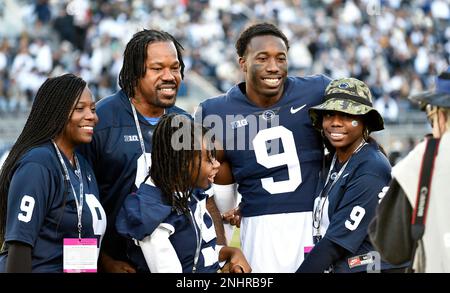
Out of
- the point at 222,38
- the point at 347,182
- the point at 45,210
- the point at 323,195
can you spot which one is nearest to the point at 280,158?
the point at 323,195

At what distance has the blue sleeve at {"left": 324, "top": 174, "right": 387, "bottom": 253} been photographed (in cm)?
473

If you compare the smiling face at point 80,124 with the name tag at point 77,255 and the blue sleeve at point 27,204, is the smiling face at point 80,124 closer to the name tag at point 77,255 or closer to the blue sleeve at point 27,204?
the blue sleeve at point 27,204

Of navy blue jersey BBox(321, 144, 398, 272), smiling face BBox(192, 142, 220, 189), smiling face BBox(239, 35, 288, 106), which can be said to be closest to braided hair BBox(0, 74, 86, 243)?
smiling face BBox(192, 142, 220, 189)

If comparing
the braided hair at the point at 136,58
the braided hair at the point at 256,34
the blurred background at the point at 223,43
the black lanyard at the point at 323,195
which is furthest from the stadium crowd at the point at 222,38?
the black lanyard at the point at 323,195

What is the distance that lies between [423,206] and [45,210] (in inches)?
72.9

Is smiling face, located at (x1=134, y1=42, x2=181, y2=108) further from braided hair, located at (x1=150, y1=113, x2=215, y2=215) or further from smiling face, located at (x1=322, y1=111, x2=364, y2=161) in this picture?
smiling face, located at (x1=322, y1=111, x2=364, y2=161)

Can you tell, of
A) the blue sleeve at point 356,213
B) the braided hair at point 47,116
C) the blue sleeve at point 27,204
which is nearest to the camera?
the blue sleeve at point 27,204

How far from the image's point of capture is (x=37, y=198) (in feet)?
14.4

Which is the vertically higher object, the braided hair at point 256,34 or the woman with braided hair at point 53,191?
the braided hair at point 256,34

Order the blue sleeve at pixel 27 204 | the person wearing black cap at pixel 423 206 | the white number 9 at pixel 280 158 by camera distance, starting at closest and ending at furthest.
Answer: the person wearing black cap at pixel 423 206 → the blue sleeve at pixel 27 204 → the white number 9 at pixel 280 158

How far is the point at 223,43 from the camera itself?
22.6 metres

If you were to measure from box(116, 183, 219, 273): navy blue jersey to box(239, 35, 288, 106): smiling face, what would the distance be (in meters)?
1.04

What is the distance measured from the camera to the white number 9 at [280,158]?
5.36m
